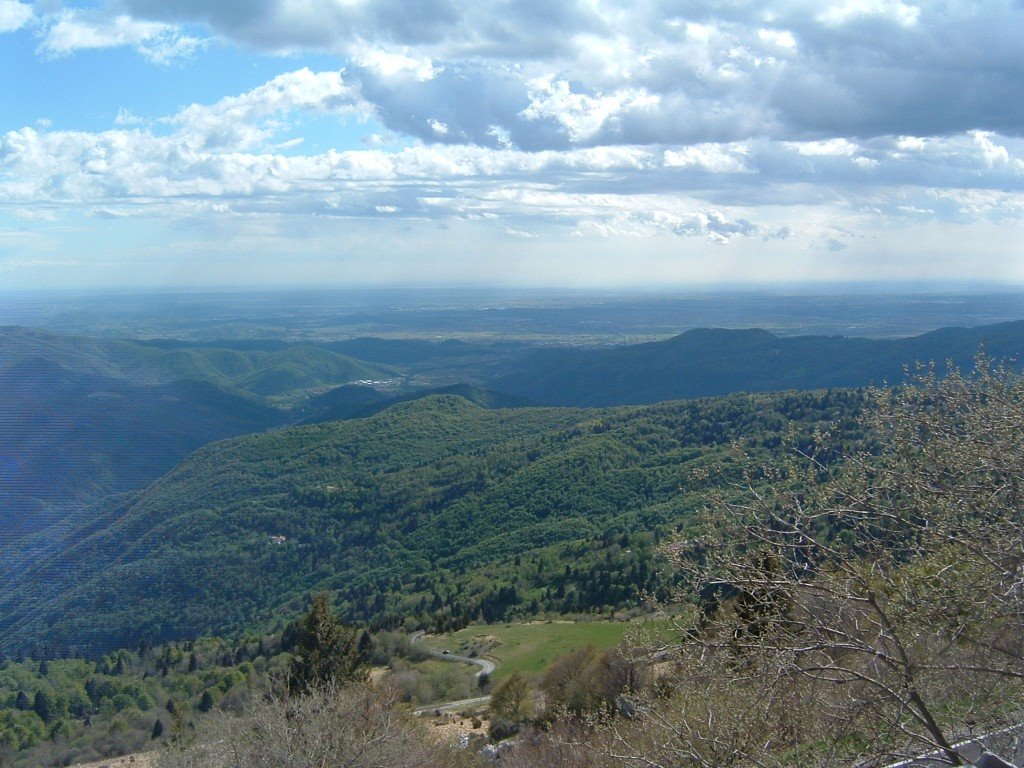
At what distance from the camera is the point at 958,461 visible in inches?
286

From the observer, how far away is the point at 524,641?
39.2m

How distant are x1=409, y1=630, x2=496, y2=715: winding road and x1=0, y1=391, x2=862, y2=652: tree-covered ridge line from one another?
630 cm

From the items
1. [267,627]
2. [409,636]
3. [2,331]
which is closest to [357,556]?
[267,627]

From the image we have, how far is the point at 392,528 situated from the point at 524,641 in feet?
165

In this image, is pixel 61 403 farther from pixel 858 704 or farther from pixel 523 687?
pixel 858 704

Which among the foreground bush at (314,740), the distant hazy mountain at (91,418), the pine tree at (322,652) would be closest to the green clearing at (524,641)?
the pine tree at (322,652)

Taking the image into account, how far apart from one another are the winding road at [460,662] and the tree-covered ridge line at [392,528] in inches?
248

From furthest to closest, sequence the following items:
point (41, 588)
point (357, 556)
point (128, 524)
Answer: point (128, 524) → point (357, 556) → point (41, 588)

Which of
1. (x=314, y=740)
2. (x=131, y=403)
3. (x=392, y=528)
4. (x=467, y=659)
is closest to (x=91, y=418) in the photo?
(x=131, y=403)

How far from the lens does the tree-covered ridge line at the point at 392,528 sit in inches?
2394

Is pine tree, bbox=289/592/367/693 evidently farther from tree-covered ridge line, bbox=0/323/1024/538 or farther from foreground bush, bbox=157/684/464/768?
tree-covered ridge line, bbox=0/323/1024/538

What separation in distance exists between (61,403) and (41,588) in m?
66.9

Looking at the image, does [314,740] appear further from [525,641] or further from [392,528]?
[392,528]

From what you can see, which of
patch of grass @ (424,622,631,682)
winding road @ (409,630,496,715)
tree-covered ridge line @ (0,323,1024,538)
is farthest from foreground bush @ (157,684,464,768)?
tree-covered ridge line @ (0,323,1024,538)
